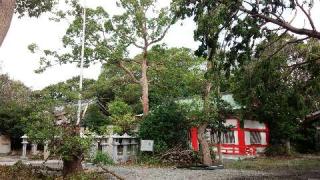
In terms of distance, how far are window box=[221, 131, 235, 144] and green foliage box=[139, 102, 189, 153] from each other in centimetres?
683

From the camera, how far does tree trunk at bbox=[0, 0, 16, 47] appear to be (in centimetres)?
944

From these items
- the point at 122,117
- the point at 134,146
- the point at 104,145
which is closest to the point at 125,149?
the point at 134,146

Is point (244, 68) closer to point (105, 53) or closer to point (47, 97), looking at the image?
point (47, 97)

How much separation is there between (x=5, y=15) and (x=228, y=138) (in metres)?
21.6

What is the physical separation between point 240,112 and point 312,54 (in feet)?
38.9

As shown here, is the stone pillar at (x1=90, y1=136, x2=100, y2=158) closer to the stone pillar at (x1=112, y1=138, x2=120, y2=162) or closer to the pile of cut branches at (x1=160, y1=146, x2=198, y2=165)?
the stone pillar at (x1=112, y1=138, x2=120, y2=162)

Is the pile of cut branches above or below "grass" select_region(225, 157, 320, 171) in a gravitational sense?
above

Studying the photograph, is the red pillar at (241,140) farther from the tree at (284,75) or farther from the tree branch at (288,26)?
the tree branch at (288,26)

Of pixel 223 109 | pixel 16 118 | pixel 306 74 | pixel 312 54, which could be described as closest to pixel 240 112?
pixel 223 109

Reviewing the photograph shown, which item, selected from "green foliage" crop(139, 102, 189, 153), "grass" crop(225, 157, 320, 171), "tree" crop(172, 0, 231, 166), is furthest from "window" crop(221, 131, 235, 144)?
"tree" crop(172, 0, 231, 166)

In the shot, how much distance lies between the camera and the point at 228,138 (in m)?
28.3

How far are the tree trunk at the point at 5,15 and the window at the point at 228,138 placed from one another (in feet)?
69.2

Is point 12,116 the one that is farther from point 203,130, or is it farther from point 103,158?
point 203,130

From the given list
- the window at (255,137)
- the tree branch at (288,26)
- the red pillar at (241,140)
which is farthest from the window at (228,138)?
the tree branch at (288,26)
